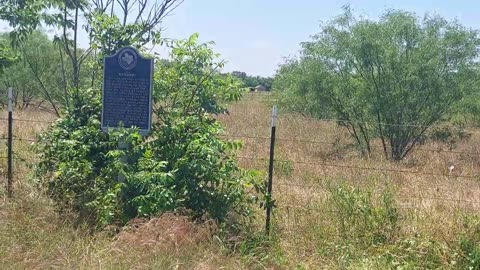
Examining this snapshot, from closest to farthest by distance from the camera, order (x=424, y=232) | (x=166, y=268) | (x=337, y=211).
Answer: (x=166, y=268), (x=424, y=232), (x=337, y=211)

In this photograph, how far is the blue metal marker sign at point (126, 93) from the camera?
532cm

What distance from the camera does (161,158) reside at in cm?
530

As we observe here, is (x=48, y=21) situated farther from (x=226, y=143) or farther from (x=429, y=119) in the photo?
(x=429, y=119)

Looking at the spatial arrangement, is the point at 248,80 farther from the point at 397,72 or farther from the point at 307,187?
the point at 307,187

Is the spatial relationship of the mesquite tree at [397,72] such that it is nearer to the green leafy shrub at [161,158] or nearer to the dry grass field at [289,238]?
the dry grass field at [289,238]

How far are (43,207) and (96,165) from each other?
660mm

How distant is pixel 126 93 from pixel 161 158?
0.75m

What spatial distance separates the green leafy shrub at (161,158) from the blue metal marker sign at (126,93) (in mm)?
201

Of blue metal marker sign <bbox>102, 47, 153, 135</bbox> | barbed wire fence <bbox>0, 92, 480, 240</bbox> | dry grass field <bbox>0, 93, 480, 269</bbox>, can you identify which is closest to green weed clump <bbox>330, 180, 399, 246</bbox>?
dry grass field <bbox>0, 93, 480, 269</bbox>

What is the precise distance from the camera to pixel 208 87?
5.46 metres

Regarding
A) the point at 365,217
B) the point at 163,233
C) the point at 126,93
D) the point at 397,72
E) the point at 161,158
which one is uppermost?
the point at 397,72

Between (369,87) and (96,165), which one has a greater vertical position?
(369,87)

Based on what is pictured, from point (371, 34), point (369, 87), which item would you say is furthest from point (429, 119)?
point (371, 34)

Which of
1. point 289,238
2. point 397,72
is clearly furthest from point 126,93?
point 397,72
